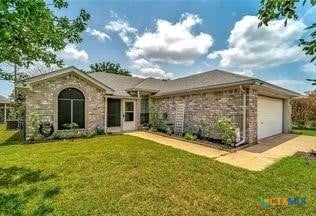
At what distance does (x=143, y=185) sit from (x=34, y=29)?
14.7ft

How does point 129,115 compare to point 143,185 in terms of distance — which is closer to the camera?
point 143,185

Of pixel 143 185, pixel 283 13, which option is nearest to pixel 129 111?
pixel 143 185

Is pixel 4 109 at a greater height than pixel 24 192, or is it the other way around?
pixel 4 109

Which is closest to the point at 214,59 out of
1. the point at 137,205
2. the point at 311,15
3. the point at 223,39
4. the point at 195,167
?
the point at 223,39

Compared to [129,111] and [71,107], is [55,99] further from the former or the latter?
[129,111]

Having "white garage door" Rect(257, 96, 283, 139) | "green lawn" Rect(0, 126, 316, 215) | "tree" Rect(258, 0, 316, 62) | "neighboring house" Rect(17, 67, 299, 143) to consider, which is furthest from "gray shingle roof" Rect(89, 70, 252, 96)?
"tree" Rect(258, 0, 316, 62)

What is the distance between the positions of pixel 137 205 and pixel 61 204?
1.53 meters

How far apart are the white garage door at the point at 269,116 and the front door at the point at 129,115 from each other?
357 inches

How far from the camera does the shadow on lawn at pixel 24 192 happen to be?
3.63m

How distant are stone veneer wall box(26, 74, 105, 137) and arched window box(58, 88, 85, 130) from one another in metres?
0.20

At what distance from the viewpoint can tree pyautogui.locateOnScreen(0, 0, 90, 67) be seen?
134 inches

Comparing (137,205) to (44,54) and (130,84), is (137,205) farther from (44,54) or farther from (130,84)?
(130,84)

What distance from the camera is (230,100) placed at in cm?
1025
